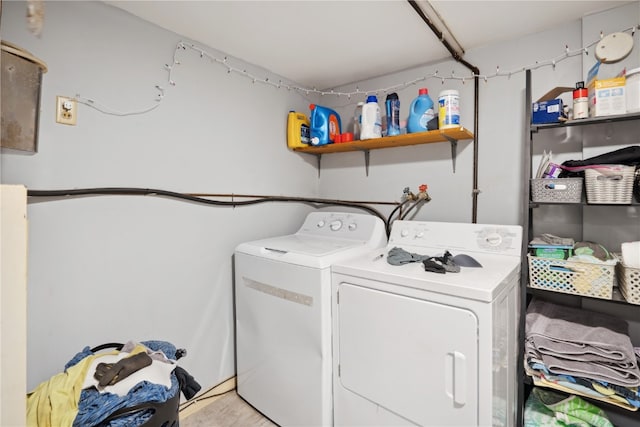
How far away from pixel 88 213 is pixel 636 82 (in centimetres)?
249

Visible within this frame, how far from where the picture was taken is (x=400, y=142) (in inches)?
87.6

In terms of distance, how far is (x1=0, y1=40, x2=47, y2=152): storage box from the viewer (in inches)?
42.7

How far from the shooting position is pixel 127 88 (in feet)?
5.34

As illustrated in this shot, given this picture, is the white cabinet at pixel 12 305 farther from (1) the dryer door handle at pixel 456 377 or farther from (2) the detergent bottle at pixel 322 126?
(2) the detergent bottle at pixel 322 126

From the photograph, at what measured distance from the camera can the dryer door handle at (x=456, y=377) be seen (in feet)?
4.02

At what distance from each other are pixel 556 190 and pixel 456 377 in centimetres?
96

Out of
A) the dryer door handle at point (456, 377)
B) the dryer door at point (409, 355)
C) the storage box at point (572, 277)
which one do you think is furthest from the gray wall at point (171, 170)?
the dryer door handle at point (456, 377)

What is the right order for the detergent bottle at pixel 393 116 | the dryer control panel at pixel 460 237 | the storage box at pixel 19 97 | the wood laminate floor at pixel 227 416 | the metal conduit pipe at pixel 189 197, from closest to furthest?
the storage box at pixel 19 97
the metal conduit pipe at pixel 189 197
the dryer control panel at pixel 460 237
the wood laminate floor at pixel 227 416
the detergent bottle at pixel 393 116

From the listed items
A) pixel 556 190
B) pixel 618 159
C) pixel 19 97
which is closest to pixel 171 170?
pixel 19 97

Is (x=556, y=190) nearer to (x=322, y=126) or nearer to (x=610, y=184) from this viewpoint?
(x=610, y=184)

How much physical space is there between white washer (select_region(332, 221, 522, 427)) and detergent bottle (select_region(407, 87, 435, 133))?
2.46 feet

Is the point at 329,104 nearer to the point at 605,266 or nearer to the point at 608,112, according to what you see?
the point at 608,112

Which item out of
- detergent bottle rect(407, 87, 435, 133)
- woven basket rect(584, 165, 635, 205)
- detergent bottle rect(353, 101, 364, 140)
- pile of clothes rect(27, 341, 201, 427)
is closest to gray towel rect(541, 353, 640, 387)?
woven basket rect(584, 165, 635, 205)

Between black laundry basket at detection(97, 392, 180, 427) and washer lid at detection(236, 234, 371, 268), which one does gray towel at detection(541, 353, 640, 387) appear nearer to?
washer lid at detection(236, 234, 371, 268)
